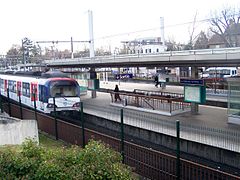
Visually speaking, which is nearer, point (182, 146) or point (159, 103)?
point (182, 146)

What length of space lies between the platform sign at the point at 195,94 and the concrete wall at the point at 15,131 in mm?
8664

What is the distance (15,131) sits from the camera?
37.2 feet

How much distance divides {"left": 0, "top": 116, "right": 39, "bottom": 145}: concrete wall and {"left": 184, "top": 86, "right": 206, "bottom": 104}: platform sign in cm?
866

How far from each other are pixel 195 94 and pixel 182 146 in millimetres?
4579

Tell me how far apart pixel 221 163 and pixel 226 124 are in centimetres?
424

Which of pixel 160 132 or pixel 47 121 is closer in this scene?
pixel 160 132

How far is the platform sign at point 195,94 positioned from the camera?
15883 mm

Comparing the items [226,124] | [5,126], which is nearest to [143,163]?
[5,126]

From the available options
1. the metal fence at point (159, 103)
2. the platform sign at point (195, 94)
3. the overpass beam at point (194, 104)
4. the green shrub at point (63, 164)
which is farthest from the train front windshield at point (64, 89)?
the green shrub at point (63, 164)

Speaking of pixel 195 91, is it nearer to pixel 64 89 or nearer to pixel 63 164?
pixel 64 89

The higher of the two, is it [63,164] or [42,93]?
[42,93]

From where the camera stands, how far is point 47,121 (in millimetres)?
15219

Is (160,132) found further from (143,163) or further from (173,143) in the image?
(143,163)

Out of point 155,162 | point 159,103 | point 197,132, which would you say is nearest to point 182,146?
point 197,132
